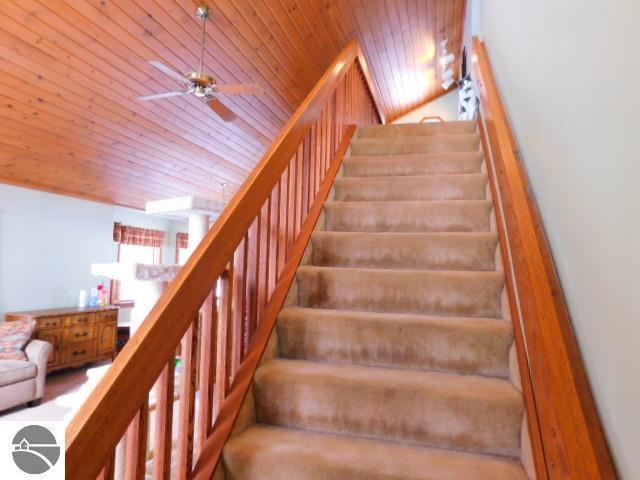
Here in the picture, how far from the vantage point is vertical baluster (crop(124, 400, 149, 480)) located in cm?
90

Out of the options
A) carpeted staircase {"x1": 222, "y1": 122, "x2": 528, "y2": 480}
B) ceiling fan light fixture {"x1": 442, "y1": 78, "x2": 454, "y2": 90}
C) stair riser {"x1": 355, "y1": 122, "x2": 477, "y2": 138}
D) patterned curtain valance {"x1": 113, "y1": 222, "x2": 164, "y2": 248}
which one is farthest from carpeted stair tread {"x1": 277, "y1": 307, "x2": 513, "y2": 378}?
ceiling fan light fixture {"x1": 442, "y1": 78, "x2": 454, "y2": 90}

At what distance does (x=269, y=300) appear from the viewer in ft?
5.34

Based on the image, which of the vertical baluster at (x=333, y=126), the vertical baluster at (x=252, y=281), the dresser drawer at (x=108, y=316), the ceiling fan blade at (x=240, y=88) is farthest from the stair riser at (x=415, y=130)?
the dresser drawer at (x=108, y=316)

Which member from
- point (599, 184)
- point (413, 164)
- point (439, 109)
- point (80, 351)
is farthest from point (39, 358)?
point (439, 109)

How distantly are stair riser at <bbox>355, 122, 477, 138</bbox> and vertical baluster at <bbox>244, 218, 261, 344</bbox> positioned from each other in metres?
1.96

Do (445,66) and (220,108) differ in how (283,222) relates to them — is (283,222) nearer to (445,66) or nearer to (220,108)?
(220,108)

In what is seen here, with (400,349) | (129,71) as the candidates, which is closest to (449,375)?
(400,349)

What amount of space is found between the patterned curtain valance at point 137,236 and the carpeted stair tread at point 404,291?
5523mm

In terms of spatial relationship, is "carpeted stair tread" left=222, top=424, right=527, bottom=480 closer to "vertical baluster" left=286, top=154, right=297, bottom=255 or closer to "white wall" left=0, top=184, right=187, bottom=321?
"vertical baluster" left=286, top=154, right=297, bottom=255

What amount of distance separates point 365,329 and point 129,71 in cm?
280

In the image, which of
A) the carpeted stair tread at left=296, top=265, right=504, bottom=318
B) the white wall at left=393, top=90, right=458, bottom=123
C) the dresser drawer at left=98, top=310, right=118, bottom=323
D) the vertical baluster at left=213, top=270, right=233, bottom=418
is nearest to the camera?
the vertical baluster at left=213, top=270, right=233, bottom=418

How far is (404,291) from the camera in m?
1.64

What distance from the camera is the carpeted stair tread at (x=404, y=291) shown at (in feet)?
5.12

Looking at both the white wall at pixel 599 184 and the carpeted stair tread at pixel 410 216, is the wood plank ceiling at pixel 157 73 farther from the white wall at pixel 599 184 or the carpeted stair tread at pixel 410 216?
the white wall at pixel 599 184
